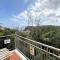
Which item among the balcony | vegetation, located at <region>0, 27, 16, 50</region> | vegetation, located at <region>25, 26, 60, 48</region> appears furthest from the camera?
vegetation, located at <region>0, 27, 16, 50</region>

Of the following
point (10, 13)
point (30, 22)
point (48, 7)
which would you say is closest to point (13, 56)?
point (30, 22)

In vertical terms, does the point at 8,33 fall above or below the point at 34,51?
above

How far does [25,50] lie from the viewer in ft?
19.2

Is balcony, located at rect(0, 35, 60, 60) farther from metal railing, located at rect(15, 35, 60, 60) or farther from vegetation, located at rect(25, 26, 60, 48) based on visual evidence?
vegetation, located at rect(25, 26, 60, 48)

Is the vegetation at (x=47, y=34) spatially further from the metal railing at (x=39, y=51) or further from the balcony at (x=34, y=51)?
the metal railing at (x=39, y=51)

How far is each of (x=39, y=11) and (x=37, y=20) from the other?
919 mm

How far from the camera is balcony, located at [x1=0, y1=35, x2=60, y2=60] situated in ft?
13.6

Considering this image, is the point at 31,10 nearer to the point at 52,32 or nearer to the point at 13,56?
the point at 52,32

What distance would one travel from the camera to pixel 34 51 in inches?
194

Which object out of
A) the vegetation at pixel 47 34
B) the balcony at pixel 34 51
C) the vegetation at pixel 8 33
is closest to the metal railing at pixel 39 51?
the balcony at pixel 34 51

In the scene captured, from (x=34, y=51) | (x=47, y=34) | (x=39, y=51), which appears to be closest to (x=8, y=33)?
(x=47, y=34)

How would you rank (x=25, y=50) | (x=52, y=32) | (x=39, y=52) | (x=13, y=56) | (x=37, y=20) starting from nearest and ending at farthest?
(x=39, y=52)
(x=25, y=50)
(x=13, y=56)
(x=52, y=32)
(x=37, y=20)

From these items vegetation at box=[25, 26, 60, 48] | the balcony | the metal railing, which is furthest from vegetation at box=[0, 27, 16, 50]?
the metal railing

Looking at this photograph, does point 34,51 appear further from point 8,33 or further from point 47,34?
point 8,33
